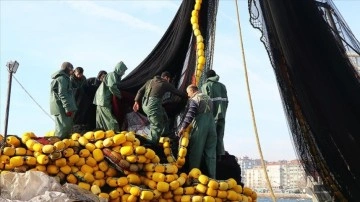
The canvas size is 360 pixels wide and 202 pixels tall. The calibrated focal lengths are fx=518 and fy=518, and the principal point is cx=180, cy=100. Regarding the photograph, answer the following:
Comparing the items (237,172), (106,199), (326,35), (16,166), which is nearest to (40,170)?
(16,166)

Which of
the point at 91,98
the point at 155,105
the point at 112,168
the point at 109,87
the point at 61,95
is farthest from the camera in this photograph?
the point at 91,98

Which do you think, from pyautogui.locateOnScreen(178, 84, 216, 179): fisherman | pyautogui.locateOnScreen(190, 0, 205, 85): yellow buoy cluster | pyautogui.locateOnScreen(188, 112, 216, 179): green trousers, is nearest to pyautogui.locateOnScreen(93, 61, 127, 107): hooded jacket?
pyautogui.locateOnScreen(178, 84, 216, 179): fisherman

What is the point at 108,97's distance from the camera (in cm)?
857

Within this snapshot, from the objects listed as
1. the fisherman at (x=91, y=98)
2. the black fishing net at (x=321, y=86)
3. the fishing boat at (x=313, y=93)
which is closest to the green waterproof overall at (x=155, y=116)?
the fishing boat at (x=313, y=93)

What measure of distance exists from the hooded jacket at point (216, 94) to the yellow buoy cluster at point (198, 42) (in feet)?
0.88

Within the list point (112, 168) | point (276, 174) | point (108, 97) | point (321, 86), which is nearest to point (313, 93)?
point (321, 86)

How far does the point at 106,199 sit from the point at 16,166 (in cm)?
120

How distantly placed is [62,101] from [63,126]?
0.43m

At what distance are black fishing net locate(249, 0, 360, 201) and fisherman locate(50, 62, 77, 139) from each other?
309 centimetres

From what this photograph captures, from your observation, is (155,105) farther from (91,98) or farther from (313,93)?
(313,93)

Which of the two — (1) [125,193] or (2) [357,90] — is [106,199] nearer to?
(1) [125,193]

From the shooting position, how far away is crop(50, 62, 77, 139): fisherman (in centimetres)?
759

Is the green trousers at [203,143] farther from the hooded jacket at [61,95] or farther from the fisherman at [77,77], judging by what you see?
the fisherman at [77,77]

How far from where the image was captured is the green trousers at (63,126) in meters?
7.78
